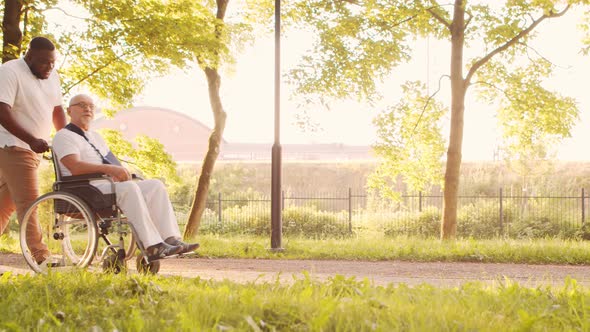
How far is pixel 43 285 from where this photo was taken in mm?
4793

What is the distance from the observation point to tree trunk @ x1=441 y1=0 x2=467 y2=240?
1470cm

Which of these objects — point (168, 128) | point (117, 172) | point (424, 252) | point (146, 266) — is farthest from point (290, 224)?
point (168, 128)

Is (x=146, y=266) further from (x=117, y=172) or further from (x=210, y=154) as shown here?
(x=210, y=154)

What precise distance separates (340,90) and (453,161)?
3.25 m

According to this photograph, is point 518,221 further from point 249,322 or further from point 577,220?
point 249,322

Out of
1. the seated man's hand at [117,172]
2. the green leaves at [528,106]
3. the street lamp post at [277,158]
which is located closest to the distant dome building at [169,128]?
the green leaves at [528,106]

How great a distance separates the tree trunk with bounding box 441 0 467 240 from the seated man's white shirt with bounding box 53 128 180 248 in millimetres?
10107

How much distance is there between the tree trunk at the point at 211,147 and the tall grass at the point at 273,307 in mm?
10427

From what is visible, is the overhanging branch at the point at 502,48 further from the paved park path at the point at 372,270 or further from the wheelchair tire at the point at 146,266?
the wheelchair tire at the point at 146,266

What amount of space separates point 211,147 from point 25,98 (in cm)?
949

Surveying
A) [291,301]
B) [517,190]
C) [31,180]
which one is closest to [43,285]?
[31,180]

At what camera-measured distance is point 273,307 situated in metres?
4.02

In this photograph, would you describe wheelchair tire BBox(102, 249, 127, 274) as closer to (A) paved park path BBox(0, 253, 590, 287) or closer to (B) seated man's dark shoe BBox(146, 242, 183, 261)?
(B) seated man's dark shoe BBox(146, 242, 183, 261)

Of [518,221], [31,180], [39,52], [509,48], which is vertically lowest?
[518,221]
